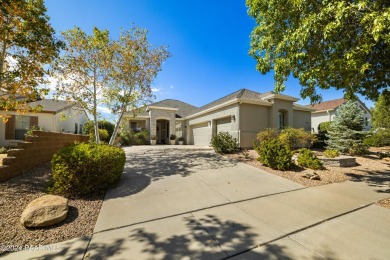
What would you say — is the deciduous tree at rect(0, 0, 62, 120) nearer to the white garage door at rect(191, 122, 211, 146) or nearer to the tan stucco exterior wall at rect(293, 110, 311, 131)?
the white garage door at rect(191, 122, 211, 146)

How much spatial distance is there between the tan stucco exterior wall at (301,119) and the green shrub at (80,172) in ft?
52.6

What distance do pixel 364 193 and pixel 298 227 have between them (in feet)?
12.3

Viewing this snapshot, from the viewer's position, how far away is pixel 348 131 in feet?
38.3

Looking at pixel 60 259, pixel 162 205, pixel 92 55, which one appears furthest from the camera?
pixel 92 55

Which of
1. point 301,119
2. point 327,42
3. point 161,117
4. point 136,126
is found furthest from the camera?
point 136,126

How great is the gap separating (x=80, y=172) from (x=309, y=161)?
29.1ft

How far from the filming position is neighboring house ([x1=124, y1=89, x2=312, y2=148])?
12539mm

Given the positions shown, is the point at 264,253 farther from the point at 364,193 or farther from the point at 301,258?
the point at 364,193

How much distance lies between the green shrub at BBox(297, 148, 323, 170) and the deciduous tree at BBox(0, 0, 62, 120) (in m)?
10.9

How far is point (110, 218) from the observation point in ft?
11.7

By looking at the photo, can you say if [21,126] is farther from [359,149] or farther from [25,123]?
[359,149]

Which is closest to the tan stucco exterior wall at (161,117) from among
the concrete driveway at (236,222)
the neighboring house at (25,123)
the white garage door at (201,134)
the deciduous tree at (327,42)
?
the white garage door at (201,134)

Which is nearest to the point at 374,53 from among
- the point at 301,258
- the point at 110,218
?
the point at 301,258

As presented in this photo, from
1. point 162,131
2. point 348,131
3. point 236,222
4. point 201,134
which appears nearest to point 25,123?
point 162,131
